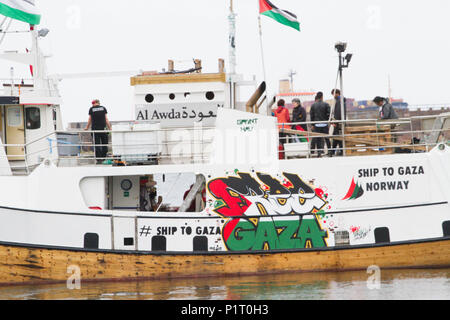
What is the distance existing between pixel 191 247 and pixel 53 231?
9.34 ft

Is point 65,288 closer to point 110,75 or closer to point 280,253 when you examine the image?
point 280,253

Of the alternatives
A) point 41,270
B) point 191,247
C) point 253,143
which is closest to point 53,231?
point 41,270

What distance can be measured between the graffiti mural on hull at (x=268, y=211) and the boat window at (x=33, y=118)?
4.98 m

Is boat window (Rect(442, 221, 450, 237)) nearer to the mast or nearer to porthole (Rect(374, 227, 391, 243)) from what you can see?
porthole (Rect(374, 227, 391, 243))

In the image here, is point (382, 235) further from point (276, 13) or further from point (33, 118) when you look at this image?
point (33, 118)

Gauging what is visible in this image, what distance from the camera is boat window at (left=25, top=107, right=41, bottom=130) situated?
1589 cm

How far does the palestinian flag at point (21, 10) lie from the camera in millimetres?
14656

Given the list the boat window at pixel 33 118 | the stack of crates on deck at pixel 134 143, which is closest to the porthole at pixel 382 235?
the stack of crates on deck at pixel 134 143

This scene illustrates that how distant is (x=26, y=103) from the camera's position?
15.6 meters

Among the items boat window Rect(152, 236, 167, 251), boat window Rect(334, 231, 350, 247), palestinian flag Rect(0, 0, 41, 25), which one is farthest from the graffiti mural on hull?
palestinian flag Rect(0, 0, 41, 25)

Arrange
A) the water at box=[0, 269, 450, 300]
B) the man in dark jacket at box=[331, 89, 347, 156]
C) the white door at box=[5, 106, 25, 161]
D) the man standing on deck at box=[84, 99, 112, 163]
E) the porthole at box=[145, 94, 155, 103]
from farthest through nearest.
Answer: the porthole at box=[145, 94, 155, 103]
the white door at box=[5, 106, 25, 161]
the man standing on deck at box=[84, 99, 112, 163]
the man in dark jacket at box=[331, 89, 347, 156]
the water at box=[0, 269, 450, 300]

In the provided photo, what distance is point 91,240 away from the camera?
535 inches

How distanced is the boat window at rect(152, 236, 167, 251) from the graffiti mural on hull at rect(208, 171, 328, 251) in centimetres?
123

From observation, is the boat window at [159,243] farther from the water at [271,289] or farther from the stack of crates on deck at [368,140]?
the stack of crates on deck at [368,140]
